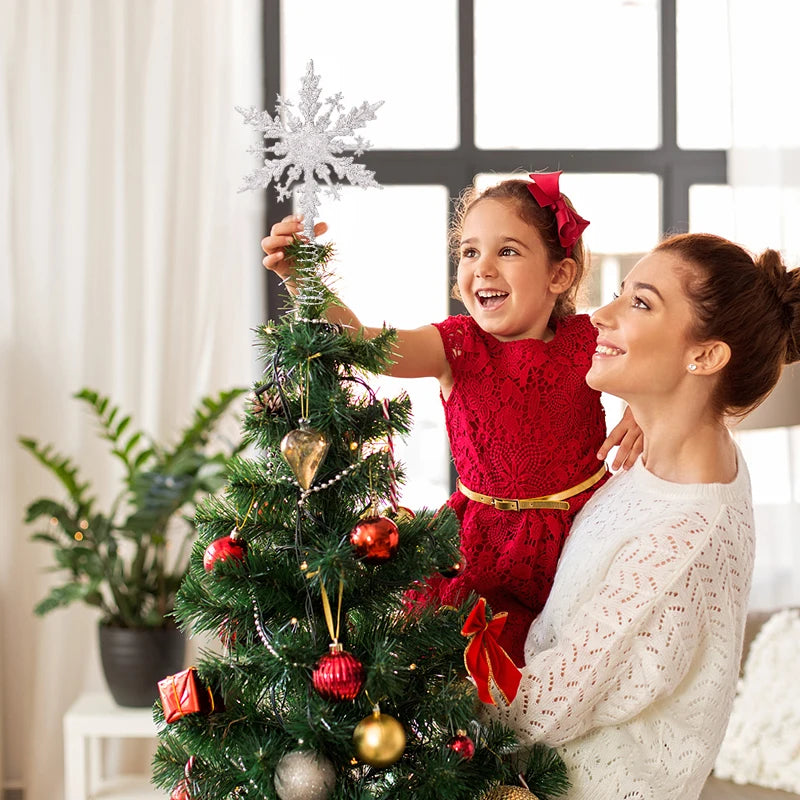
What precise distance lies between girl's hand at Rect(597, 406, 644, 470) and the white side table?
187cm

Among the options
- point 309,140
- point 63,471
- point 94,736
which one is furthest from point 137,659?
point 309,140

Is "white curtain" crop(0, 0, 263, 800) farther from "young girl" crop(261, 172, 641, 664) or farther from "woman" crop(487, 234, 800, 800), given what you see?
"woman" crop(487, 234, 800, 800)

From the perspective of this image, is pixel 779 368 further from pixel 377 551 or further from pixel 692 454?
pixel 377 551

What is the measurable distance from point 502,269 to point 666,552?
0.50m

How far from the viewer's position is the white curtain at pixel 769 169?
3604 millimetres

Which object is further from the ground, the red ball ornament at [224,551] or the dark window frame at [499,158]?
the dark window frame at [499,158]

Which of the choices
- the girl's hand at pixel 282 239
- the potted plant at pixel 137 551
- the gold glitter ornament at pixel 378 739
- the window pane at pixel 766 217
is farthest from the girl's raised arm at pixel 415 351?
the window pane at pixel 766 217

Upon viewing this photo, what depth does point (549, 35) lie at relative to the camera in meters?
3.75

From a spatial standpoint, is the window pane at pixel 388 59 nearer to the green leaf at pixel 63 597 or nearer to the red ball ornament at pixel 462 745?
the green leaf at pixel 63 597

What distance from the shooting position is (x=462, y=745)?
1.14 meters

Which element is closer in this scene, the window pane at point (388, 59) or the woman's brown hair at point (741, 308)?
the woman's brown hair at point (741, 308)

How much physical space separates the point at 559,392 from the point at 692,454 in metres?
0.24

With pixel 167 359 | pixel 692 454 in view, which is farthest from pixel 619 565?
pixel 167 359

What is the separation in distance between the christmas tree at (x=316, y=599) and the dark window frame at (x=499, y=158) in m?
2.48
